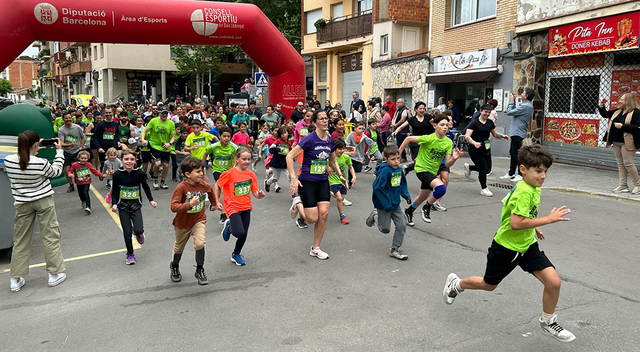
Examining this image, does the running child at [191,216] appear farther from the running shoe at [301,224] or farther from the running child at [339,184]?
the running child at [339,184]

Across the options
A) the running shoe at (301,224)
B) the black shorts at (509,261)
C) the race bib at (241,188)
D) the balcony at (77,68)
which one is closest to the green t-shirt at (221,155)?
the running shoe at (301,224)

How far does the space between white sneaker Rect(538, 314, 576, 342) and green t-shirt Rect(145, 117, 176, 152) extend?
9.07 metres

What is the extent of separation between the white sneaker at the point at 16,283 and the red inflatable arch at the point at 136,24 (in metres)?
9.04

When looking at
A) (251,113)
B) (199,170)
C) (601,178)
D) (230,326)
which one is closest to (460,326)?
(230,326)

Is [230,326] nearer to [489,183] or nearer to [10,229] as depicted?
[10,229]

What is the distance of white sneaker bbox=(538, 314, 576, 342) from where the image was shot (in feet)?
12.0

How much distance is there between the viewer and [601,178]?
11.1m

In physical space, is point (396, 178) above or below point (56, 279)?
above

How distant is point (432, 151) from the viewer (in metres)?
7.51

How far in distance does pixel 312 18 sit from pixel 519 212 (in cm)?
2813

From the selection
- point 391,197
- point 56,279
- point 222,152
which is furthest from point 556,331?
point 222,152

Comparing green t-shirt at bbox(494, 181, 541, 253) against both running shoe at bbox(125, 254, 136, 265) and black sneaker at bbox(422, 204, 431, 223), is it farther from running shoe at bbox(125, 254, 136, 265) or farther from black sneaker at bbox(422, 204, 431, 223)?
running shoe at bbox(125, 254, 136, 265)

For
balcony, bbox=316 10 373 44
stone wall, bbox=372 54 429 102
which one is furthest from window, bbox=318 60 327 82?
stone wall, bbox=372 54 429 102

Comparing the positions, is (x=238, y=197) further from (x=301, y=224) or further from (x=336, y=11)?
(x=336, y=11)
